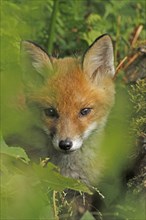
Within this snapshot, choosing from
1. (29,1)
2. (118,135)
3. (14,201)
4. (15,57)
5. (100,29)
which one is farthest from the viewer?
(100,29)

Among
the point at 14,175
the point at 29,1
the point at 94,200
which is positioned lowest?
the point at 94,200

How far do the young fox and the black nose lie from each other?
0.04 metres

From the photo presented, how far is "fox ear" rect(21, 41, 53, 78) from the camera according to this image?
18.5 ft

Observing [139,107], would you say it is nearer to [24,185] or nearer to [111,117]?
[111,117]

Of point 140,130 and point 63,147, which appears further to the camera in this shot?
point 140,130

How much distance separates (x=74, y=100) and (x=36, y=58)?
0.58 m

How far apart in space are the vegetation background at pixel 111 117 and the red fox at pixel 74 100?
16 cm

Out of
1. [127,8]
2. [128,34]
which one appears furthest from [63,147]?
[127,8]

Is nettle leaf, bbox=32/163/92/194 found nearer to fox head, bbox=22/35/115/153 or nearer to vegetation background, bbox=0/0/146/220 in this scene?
vegetation background, bbox=0/0/146/220

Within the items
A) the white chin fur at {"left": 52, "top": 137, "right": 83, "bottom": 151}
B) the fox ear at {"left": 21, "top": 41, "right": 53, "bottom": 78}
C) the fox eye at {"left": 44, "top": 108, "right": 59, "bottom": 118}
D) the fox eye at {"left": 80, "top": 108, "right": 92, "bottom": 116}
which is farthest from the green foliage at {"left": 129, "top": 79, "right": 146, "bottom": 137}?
the fox ear at {"left": 21, "top": 41, "right": 53, "bottom": 78}

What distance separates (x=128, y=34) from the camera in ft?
27.0

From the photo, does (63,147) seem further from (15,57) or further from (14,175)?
(14,175)

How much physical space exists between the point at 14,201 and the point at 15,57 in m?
2.75

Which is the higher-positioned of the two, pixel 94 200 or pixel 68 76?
pixel 68 76
